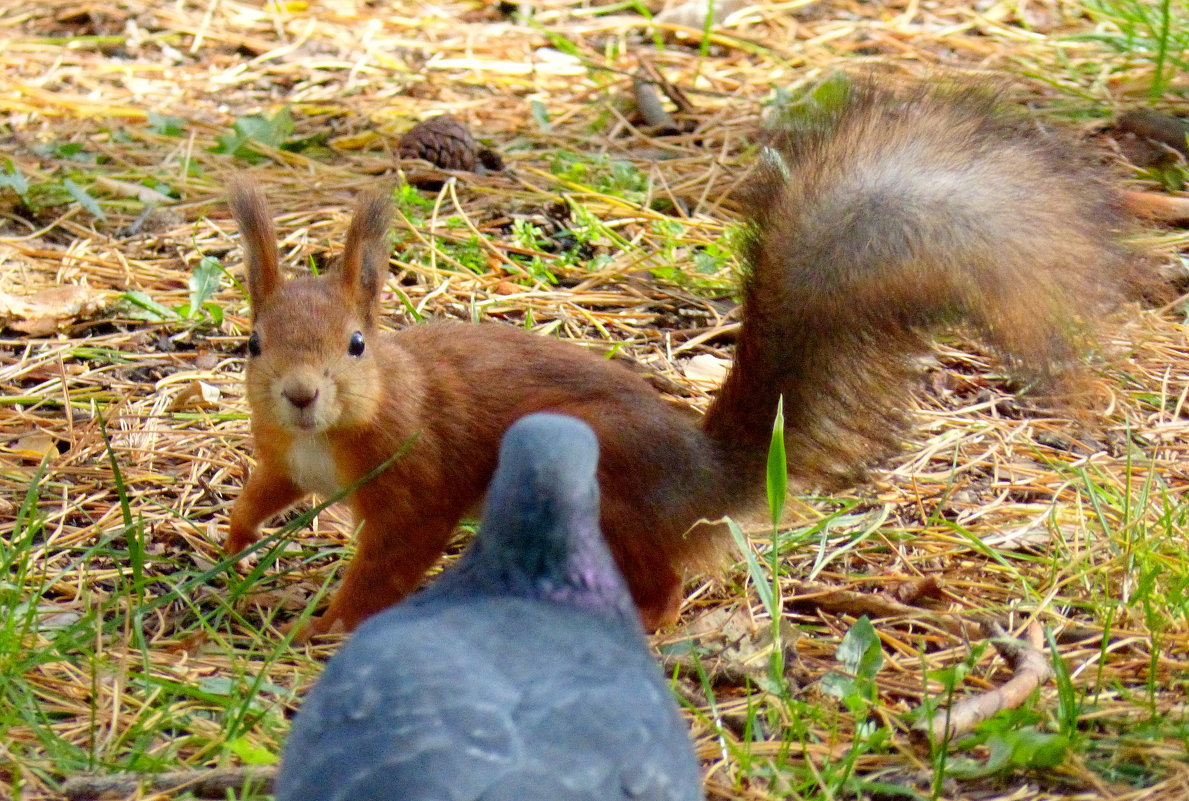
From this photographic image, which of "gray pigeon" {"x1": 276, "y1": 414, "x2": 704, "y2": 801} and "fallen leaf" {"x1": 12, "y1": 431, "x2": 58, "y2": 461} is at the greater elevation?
"gray pigeon" {"x1": 276, "y1": 414, "x2": 704, "y2": 801}

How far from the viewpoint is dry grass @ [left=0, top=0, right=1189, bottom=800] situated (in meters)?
2.49

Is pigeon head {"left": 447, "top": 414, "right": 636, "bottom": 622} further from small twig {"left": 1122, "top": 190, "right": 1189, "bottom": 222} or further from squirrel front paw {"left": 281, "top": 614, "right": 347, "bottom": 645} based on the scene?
small twig {"left": 1122, "top": 190, "right": 1189, "bottom": 222}

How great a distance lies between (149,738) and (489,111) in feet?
12.0

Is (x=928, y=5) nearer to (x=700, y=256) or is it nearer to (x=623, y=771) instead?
(x=700, y=256)

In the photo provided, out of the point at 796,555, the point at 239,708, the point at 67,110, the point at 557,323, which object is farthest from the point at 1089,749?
the point at 67,110

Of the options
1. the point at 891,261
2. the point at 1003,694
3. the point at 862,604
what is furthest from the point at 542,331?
the point at 1003,694

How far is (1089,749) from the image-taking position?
2.39m

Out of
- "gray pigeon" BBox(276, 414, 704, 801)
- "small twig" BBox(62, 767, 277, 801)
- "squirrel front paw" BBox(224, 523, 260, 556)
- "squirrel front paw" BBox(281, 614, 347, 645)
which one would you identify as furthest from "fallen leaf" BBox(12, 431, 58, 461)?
"gray pigeon" BBox(276, 414, 704, 801)

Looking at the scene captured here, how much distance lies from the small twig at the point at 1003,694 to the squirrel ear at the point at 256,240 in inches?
62.8

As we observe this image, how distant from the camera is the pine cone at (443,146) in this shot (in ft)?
16.4

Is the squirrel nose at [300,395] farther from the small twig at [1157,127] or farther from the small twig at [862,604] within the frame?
the small twig at [1157,127]

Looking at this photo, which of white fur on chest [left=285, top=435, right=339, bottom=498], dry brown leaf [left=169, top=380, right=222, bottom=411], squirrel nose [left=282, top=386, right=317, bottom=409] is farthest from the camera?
dry brown leaf [left=169, top=380, right=222, bottom=411]

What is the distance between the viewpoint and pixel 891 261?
8.79 feet

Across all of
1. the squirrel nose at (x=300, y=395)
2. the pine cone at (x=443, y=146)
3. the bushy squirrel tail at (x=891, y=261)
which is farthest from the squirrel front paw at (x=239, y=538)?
the pine cone at (x=443, y=146)
